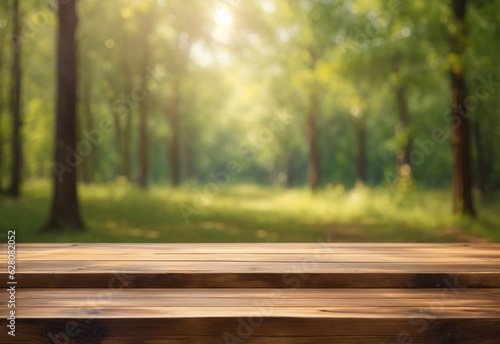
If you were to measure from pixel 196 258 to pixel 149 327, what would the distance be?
1188 millimetres

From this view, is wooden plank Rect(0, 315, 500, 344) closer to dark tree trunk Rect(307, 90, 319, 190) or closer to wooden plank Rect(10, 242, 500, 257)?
wooden plank Rect(10, 242, 500, 257)

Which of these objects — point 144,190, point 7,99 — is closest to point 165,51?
point 144,190

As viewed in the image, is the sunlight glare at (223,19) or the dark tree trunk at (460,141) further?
the sunlight glare at (223,19)

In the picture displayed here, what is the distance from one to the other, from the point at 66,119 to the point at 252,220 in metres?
6.45

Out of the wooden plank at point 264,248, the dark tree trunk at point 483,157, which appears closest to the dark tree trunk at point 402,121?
the dark tree trunk at point 483,157

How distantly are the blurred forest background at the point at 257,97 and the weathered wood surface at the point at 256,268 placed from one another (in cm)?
766

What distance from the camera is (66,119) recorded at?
11.7 m

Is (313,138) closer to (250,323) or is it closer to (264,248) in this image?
(264,248)

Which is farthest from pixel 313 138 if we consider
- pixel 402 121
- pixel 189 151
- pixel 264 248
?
pixel 189 151

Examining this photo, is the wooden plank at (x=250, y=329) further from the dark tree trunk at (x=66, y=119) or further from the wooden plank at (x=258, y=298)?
the dark tree trunk at (x=66, y=119)

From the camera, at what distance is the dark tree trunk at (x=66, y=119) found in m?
11.6

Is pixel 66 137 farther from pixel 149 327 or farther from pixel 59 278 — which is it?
pixel 149 327

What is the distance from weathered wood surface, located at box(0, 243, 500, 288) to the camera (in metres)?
3.43
